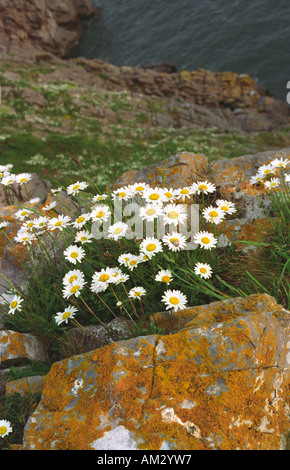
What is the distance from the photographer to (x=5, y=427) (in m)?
3.38

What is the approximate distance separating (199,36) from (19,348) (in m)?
47.8

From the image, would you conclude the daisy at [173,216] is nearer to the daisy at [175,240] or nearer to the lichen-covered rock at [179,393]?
the daisy at [175,240]

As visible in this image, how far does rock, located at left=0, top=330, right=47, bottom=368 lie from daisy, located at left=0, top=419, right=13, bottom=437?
3.59ft

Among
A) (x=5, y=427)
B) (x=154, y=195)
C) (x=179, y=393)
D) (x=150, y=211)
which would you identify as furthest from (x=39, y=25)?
(x=179, y=393)

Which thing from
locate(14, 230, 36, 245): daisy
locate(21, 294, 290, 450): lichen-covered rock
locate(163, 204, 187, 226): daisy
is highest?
locate(14, 230, 36, 245): daisy

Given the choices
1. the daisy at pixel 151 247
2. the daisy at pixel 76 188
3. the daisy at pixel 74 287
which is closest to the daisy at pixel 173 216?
the daisy at pixel 151 247

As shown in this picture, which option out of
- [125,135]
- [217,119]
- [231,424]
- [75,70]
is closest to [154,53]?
[75,70]

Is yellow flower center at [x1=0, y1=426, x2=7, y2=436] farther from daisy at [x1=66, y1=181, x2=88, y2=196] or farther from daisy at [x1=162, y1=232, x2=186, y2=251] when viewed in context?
daisy at [x1=66, y1=181, x2=88, y2=196]

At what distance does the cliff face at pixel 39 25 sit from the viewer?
128ft

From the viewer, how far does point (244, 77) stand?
34.5 m

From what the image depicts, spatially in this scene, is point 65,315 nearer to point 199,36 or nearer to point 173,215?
point 173,215

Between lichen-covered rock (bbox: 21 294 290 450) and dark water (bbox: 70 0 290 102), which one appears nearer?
lichen-covered rock (bbox: 21 294 290 450)

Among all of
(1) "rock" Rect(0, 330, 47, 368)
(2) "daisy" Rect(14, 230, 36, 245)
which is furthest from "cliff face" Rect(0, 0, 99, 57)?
(1) "rock" Rect(0, 330, 47, 368)

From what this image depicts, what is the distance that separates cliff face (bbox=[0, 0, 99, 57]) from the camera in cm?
3912
